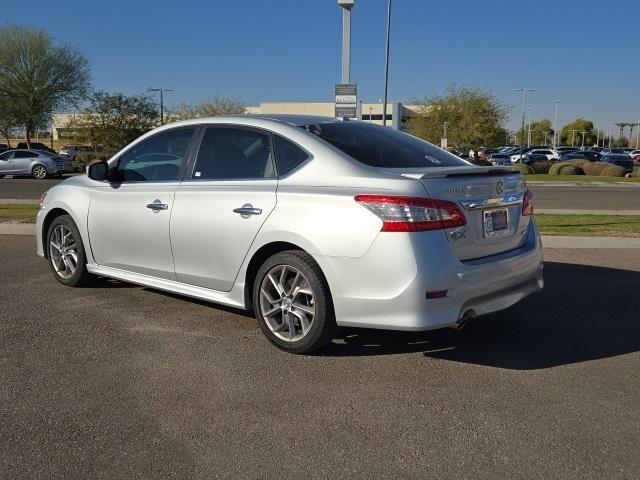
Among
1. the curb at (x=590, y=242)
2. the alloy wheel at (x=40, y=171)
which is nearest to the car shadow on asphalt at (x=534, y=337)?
the curb at (x=590, y=242)

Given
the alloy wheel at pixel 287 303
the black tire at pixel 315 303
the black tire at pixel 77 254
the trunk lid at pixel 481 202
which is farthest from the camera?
the black tire at pixel 77 254

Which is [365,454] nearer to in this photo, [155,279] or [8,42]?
[155,279]

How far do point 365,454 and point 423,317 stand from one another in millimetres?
1059

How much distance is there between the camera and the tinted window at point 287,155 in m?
4.46

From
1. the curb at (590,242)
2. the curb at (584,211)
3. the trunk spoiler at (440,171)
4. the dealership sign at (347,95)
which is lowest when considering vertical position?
the curb at (590,242)

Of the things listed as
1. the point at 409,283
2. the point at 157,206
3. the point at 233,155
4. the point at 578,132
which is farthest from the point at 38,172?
the point at 578,132

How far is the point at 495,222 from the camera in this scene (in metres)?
4.29

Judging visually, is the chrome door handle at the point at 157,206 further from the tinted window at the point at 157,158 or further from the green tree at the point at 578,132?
the green tree at the point at 578,132

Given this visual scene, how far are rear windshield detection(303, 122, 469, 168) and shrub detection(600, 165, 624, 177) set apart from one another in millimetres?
32052

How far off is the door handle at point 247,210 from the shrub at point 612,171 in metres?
33.3

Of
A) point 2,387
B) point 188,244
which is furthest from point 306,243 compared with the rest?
point 2,387

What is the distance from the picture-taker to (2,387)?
3.83 meters

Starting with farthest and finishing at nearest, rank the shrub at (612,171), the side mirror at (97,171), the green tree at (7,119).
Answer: the green tree at (7,119)
the shrub at (612,171)
the side mirror at (97,171)

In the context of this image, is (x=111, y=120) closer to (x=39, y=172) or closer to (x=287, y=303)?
(x=39, y=172)
